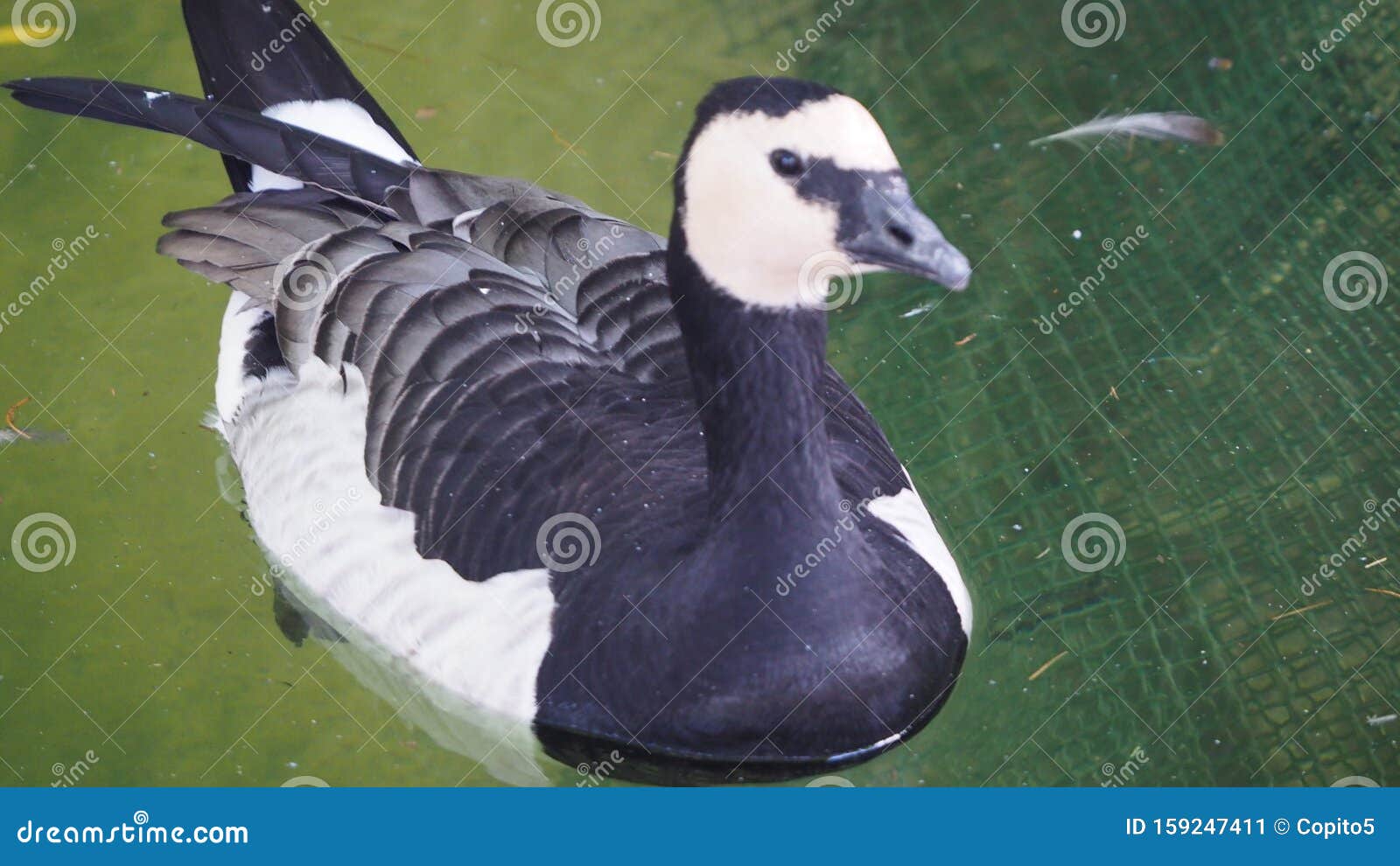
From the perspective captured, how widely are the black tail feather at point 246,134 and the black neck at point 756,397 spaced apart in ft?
2.97

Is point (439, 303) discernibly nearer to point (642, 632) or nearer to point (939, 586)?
point (642, 632)

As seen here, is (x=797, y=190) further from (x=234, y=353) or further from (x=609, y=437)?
(x=234, y=353)

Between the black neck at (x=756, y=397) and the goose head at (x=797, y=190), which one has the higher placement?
the goose head at (x=797, y=190)

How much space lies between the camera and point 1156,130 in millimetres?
3854

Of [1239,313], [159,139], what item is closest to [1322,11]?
[1239,313]

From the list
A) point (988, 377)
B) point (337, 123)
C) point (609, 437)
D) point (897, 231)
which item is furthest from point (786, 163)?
point (337, 123)

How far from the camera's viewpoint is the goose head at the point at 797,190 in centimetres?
221

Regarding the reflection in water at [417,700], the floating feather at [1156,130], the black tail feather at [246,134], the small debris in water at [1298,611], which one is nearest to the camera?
the reflection in water at [417,700]

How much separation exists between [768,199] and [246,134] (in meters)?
Result: 1.29

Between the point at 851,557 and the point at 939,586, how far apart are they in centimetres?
29

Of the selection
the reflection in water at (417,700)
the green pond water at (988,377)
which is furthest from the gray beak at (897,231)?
the reflection in water at (417,700)

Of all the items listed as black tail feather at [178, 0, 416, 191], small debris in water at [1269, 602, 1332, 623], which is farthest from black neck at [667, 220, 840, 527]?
black tail feather at [178, 0, 416, 191]

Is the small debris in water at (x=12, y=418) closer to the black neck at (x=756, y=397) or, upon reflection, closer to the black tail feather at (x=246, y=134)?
the black tail feather at (x=246, y=134)

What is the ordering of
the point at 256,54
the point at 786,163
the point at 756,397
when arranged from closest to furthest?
the point at 786,163 → the point at 756,397 → the point at 256,54
